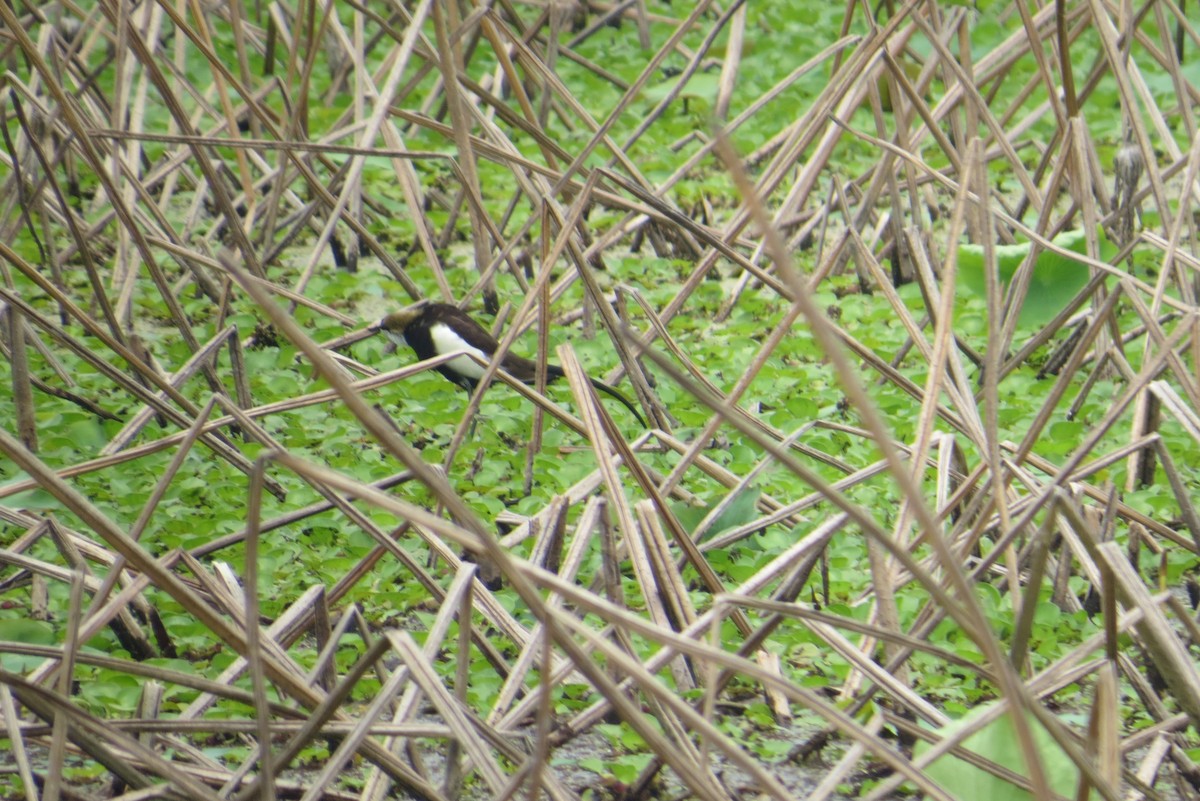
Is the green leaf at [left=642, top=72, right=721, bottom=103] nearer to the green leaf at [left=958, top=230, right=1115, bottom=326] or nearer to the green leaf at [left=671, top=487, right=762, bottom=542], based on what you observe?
the green leaf at [left=958, top=230, right=1115, bottom=326]

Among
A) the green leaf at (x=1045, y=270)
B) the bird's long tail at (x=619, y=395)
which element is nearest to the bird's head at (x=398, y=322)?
the bird's long tail at (x=619, y=395)

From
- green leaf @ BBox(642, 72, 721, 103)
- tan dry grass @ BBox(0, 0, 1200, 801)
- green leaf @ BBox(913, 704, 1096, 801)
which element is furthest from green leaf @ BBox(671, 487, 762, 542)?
green leaf @ BBox(642, 72, 721, 103)

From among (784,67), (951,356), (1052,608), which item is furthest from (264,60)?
(1052,608)

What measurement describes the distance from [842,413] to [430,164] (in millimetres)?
1716

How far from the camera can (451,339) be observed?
2.56 metres

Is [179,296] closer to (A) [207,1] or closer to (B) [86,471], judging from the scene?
(A) [207,1]

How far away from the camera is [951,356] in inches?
73.7

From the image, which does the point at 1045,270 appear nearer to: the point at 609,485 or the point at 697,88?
the point at 609,485

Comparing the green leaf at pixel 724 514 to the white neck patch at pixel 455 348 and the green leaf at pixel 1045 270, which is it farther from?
the green leaf at pixel 1045 270

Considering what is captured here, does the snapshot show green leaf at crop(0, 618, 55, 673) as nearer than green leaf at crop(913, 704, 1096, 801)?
No

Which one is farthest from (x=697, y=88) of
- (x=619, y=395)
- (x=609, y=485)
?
(x=609, y=485)

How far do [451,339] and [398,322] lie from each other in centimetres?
21

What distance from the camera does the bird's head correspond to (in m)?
2.70

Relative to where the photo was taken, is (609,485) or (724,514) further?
(724,514)
